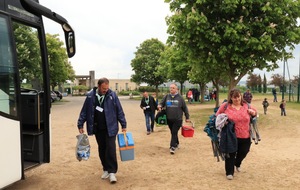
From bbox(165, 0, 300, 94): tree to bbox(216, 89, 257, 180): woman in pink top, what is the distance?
275 inches

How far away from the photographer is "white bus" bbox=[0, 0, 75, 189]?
15.6 ft

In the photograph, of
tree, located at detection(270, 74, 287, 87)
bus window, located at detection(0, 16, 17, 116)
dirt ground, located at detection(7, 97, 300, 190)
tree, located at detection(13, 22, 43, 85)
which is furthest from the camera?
tree, located at detection(270, 74, 287, 87)

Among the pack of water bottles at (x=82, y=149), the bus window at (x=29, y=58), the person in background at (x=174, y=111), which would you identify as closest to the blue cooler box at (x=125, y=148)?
the pack of water bottles at (x=82, y=149)

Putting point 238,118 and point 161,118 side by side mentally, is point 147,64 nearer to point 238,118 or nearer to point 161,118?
point 161,118

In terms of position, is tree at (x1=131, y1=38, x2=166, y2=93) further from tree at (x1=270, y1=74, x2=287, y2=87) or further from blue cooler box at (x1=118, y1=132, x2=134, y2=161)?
blue cooler box at (x1=118, y1=132, x2=134, y2=161)

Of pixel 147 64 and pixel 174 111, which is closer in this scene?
pixel 174 111

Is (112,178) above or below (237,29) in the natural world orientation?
below

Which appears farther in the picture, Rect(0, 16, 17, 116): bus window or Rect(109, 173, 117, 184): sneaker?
Rect(109, 173, 117, 184): sneaker

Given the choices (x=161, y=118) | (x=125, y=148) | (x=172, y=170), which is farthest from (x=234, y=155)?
(x=161, y=118)

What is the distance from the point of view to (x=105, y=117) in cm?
593

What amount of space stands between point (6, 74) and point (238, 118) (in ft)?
13.1

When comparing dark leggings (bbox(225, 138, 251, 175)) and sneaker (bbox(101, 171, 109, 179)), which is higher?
dark leggings (bbox(225, 138, 251, 175))

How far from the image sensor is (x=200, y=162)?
304 inches

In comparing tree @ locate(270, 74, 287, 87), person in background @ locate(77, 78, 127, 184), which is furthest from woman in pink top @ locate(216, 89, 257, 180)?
tree @ locate(270, 74, 287, 87)
